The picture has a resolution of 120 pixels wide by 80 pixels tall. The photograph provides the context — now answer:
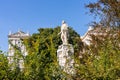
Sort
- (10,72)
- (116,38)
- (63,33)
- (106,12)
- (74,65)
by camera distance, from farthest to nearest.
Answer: (63,33)
(106,12)
(116,38)
(74,65)
(10,72)

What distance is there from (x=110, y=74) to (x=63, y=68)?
144cm

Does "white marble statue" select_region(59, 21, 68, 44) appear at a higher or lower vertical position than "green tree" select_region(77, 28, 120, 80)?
higher

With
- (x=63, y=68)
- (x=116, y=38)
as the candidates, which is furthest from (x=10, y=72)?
(x=116, y=38)

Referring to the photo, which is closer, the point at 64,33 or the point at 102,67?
the point at 102,67

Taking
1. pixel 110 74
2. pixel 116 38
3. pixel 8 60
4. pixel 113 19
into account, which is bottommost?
pixel 110 74

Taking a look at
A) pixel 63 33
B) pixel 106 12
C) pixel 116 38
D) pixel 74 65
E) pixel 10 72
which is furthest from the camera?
pixel 63 33

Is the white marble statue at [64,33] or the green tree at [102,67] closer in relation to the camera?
the green tree at [102,67]

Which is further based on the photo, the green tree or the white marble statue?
the white marble statue

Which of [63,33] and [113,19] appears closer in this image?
[113,19]

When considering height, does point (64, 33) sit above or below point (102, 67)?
above

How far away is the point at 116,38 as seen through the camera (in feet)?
65.9

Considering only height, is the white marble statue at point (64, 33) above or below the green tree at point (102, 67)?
above

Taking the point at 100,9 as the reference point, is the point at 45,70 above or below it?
below

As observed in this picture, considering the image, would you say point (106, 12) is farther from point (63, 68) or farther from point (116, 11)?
point (63, 68)
